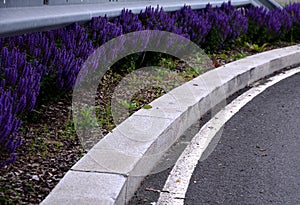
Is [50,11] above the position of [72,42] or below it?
above

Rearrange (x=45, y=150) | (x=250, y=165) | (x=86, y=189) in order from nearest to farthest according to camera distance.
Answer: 1. (x=86, y=189)
2. (x=45, y=150)
3. (x=250, y=165)

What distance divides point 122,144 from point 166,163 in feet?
1.63

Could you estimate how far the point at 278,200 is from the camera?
4473 millimetres

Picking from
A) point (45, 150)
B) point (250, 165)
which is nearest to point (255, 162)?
point (250, 165)

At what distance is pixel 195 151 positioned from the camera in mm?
5473

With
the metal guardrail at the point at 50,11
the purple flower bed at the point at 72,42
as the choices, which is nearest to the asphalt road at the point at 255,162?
the purple flower bed at the point at 72,42

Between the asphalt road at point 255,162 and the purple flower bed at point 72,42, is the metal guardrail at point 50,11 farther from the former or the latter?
the asphalt road at point 255,162

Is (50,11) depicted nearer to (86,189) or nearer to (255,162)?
(255,162)

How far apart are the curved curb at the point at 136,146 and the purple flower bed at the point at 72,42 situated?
0.44 metres

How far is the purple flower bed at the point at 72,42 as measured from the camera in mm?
4652

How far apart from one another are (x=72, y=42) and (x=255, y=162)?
207 centimetres

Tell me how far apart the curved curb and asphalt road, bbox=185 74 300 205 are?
1.12 feet

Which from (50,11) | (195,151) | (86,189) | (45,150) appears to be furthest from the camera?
(50,11)

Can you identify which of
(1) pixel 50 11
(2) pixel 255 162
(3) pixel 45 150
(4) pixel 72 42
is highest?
(1) pixel 50 11
